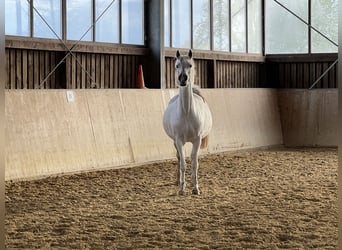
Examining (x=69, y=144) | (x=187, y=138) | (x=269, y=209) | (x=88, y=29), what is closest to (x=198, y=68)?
(x=88, y=29)

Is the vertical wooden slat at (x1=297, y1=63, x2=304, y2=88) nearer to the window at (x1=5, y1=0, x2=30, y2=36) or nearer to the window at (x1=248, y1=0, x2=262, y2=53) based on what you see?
the window at (x1=248, y1=0, x2=262, y2=53)

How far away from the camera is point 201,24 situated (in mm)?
15961

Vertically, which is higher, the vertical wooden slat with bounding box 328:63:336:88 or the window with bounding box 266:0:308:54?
the window with bounding box 266:0:308:54

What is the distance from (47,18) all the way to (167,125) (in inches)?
173

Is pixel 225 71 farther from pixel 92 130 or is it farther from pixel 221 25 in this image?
pixel 92 130

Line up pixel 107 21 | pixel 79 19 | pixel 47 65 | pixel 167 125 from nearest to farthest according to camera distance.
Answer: pixel 167 125
pixel 47 65
pixel 79 19
pixel 107 21

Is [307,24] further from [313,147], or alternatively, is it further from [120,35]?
[120,35]

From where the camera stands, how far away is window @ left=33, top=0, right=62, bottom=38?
38.0 feet

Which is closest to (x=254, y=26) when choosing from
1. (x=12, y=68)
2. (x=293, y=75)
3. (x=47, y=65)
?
(x=293, y=75)

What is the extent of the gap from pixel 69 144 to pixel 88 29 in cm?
340

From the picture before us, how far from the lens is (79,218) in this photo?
6.30m

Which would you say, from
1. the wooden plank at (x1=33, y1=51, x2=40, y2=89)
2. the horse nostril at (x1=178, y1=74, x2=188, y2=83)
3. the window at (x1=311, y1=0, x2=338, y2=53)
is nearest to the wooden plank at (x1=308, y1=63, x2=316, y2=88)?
the window at (x1=311, y1=0, x2=338, y2=53)

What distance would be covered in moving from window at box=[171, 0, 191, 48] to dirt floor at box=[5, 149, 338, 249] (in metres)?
4.89

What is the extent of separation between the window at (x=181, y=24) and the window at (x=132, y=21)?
1.12 metres
